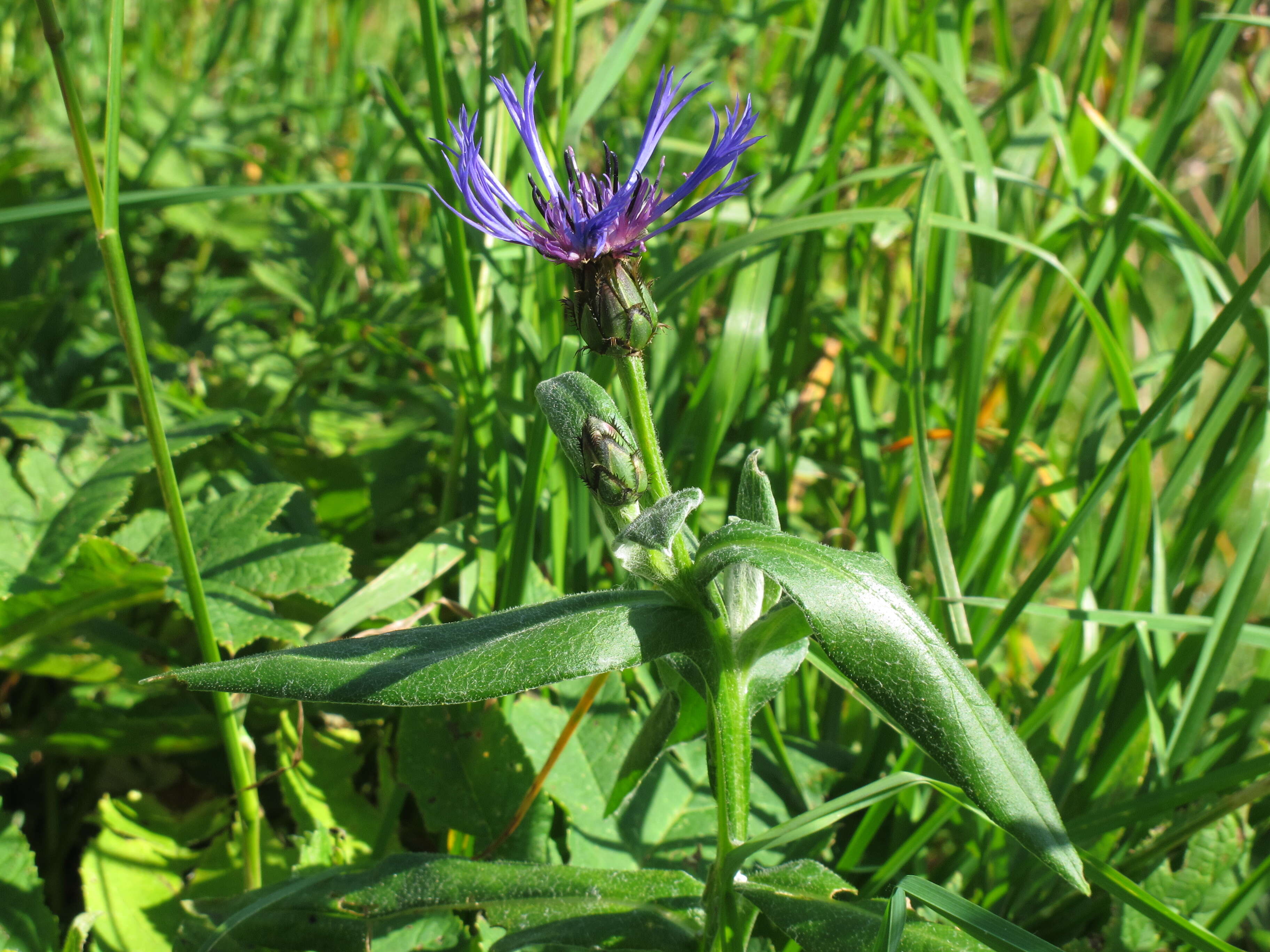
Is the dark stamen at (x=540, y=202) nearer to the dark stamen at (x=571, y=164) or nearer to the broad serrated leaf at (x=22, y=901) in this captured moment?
the dark stamen at (x=571, y=164)

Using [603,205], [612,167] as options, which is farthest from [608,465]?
[612,167]

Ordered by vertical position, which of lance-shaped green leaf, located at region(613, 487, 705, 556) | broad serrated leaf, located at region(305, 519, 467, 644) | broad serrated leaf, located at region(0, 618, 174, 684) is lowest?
broad serrated leaf, located at region(0, 618, 174, 684)

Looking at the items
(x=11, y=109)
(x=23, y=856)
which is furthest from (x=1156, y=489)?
(x=11, y=109)

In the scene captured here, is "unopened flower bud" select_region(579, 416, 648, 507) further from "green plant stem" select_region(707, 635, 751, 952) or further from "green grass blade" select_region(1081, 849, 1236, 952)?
"green grass blade" select_region(1081, 849, 1236, 952)

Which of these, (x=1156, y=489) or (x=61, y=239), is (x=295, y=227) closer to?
(x=61, y=239)

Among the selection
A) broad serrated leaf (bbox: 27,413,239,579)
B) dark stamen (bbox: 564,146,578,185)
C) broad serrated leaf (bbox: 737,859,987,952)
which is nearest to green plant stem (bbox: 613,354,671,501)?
dark stamen (bbox: 564,146,578,185)

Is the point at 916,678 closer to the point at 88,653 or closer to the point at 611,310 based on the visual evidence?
the point at 611,310
